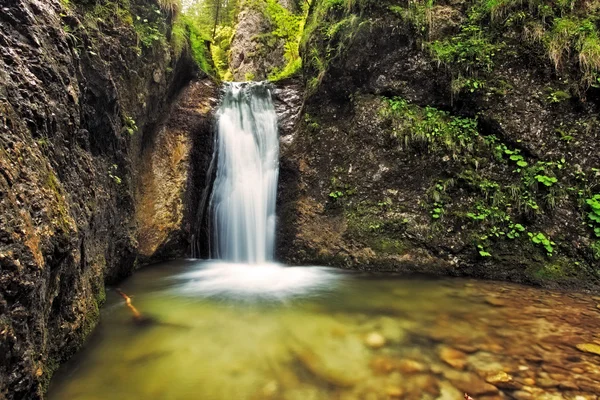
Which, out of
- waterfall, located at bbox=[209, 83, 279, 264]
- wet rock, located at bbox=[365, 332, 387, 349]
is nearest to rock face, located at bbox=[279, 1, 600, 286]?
waterfall, located at bbox=[209, 83, 279, 264]

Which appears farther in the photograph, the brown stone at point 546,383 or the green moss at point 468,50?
the green moss at point 468,50

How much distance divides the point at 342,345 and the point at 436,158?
12.7 feet

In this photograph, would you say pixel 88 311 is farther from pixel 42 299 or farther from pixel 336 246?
pixel 336 246

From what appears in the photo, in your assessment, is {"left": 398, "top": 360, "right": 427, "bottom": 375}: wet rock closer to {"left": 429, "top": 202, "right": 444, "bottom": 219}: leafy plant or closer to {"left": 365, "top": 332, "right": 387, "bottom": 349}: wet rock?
{"left": 365, "top": 332, "right": 387, "bottom": 349}: wet rock

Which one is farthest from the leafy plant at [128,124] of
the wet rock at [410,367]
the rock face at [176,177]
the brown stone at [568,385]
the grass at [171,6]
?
the brown stone at [568,385]

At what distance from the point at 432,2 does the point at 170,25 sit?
16.7ft

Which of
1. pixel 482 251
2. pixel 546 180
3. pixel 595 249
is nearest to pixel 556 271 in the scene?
pixel 595 249

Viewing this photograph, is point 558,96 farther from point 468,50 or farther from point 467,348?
point 467,348

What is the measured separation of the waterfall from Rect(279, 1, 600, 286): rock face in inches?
14.2

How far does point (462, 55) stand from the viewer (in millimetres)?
6016

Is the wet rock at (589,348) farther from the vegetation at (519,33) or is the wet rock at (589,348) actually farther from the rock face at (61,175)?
the rock face at (61,175)

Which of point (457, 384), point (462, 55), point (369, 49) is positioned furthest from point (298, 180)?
point (457, 384)

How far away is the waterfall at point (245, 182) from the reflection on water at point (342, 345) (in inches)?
75.5

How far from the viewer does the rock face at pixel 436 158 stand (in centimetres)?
512
